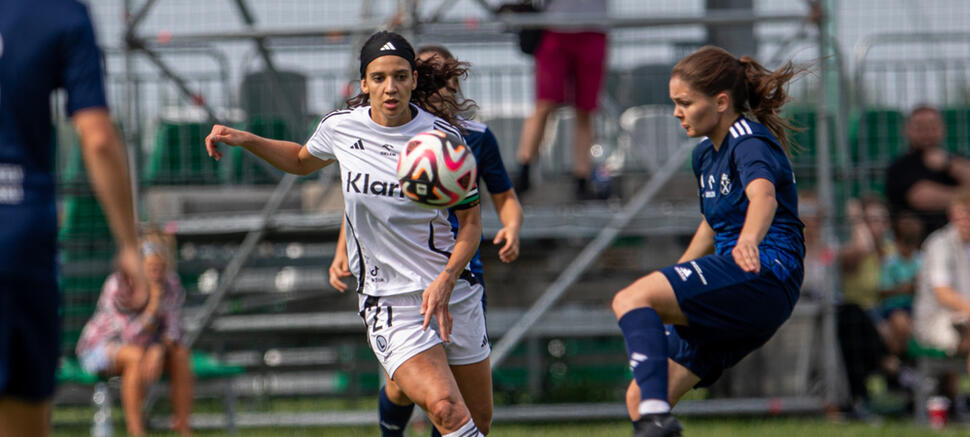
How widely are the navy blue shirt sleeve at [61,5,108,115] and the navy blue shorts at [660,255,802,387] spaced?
266 cm

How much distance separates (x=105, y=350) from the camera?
916 cm

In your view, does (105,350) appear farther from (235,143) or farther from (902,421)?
(902,421)

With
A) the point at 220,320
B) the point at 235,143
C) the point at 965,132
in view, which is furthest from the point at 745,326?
the point at 965,132

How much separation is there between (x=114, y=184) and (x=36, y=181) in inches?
10.3

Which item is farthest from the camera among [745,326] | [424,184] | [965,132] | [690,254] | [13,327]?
[965,132]

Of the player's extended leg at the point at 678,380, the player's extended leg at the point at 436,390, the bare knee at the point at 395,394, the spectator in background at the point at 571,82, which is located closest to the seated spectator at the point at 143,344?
the spectator in background at the point at 571,82

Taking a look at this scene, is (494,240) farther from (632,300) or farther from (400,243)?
(632,300)

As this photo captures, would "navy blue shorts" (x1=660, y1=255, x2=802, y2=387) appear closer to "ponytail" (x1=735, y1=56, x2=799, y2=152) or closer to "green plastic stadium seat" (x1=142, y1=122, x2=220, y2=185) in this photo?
"ponytail" (x1=735, y1=56, x2=799, y2=152)

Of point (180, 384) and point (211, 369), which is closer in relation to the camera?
point (180, 384)

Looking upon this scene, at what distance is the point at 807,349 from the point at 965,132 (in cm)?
290

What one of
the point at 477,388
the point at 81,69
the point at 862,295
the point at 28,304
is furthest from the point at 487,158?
the point at 862,295

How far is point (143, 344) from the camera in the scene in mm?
9234

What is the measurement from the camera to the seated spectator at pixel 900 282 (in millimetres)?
10039

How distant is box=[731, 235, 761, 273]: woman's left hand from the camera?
457cm
